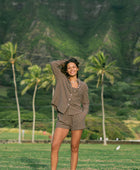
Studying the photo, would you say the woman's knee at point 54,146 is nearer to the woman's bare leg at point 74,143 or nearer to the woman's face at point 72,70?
the woman's bare leg at point 74,143

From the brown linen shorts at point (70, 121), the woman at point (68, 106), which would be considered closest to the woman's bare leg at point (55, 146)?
the woman at point (68, 106)

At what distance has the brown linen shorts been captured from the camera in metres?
5.95

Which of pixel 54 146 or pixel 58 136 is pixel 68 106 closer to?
pixel 58 136

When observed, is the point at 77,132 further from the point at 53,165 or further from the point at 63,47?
the point at 63,47

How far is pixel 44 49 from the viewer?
197875 mm

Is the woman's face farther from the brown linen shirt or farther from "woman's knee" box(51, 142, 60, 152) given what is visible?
"woman's knee" box(51, 142, 60, 152)

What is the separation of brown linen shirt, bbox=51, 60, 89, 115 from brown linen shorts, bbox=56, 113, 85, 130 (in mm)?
72

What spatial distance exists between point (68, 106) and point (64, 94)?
0.75ft

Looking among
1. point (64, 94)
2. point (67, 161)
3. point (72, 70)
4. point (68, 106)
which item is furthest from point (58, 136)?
point (67, 161)

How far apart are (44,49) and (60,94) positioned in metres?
193

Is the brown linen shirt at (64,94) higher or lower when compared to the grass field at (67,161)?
higher

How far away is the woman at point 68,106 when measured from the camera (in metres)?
5.90

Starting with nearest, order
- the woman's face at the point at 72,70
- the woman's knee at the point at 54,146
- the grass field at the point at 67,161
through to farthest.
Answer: the woman's knee at the point at 54,146 → the woman's face at the point at 72,70 → the grass field at the point at 67,161

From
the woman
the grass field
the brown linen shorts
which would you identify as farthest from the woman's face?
the grass field
